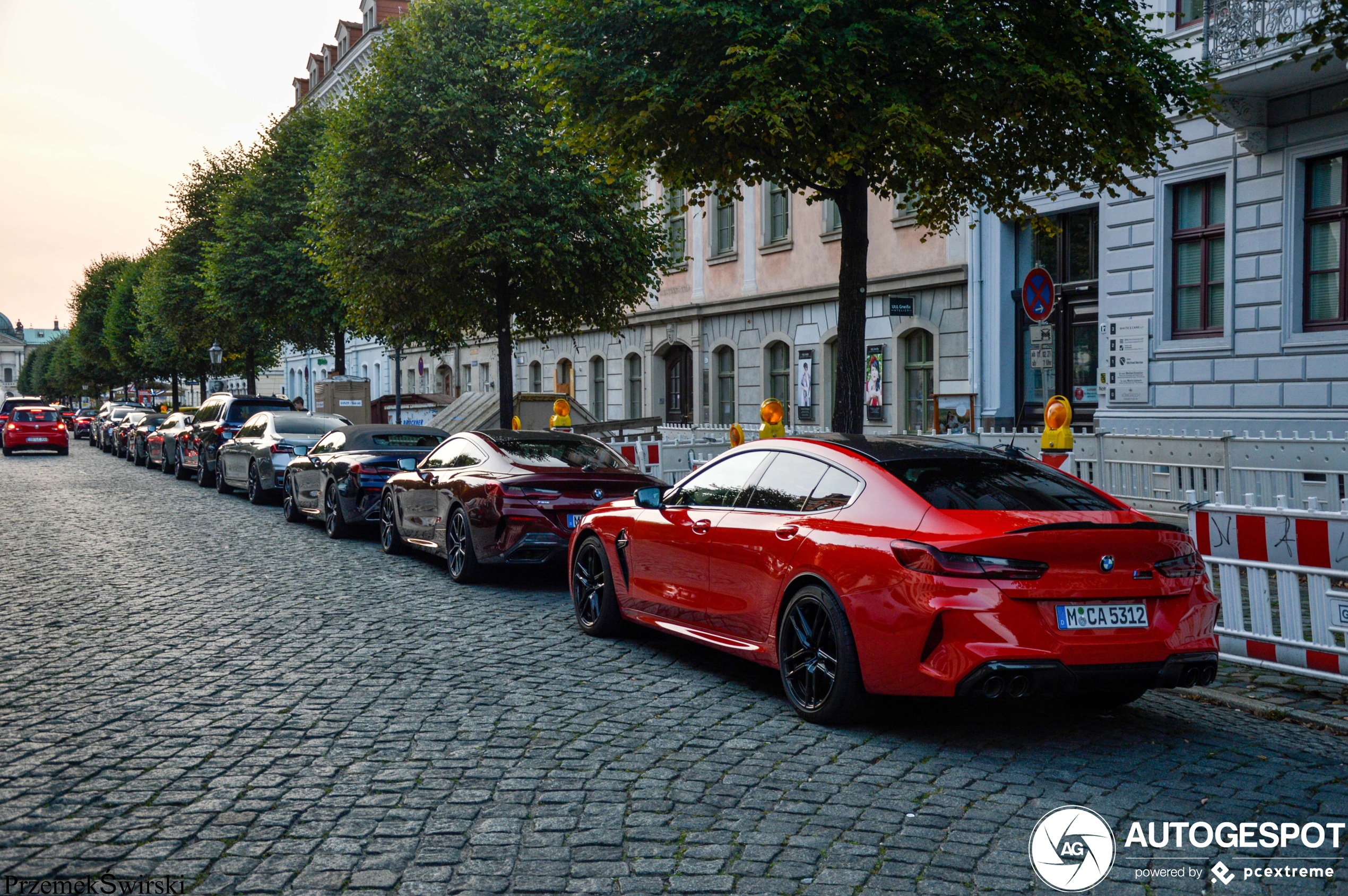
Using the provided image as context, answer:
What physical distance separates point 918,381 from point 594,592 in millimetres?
17045

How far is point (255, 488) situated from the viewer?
67.0ft

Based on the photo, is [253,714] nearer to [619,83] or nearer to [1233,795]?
[1233,795]

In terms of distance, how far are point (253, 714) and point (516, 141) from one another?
16.8 meters

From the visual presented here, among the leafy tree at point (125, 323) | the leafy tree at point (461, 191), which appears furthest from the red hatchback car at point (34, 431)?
the leafy tree at point (461, 191)

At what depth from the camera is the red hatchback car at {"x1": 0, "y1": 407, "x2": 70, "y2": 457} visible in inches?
1756

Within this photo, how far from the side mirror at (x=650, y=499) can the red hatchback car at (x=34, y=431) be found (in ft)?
140

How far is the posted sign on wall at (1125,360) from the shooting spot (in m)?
18.3

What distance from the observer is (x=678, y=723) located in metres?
6.02

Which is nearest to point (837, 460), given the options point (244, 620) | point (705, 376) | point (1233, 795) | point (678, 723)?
point (678, 723)

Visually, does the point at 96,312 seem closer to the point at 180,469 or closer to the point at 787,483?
the point at 180,469

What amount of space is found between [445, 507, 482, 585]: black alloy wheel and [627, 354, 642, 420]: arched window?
2374cm

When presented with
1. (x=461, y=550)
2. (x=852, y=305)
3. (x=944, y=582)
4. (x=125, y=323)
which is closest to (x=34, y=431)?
(x=125, y=323)

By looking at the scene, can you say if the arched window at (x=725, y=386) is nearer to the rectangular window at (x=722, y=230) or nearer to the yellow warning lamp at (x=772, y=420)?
the rectangular window at (x=722, y=230)

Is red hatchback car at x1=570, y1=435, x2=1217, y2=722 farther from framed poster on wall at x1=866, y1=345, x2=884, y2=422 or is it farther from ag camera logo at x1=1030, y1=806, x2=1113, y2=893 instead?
framed poster on wall at x1=866, y1=345, x2=884, y2=422
